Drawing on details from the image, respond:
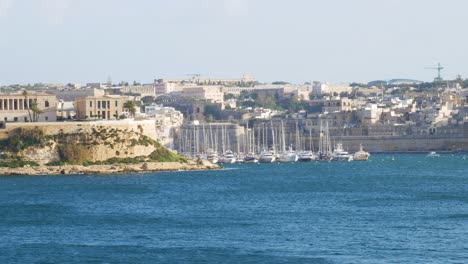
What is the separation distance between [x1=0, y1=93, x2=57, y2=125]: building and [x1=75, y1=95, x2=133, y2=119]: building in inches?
56.9

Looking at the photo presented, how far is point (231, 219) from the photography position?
4553 centimetres

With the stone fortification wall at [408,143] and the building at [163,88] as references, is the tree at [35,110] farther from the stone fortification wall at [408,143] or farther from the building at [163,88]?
the building at [163,88]

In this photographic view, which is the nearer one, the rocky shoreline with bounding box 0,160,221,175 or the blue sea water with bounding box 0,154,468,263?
the blue sea water with bounding box 0,154,468,263

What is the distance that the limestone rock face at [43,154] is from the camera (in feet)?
229

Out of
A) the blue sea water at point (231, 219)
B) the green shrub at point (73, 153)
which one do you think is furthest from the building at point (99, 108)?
the blue sea water at point (231, 219)

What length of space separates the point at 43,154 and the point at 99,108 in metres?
7.09

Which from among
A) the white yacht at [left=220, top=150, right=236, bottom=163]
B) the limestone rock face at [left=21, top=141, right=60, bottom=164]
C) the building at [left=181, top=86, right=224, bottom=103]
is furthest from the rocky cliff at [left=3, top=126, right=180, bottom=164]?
the building at [left=181, top=86, right=224, bottom=103]

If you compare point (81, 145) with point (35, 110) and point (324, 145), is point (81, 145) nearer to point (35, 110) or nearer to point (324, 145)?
point (35, 110)

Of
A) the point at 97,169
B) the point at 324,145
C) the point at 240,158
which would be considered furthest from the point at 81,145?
the point at 324,145

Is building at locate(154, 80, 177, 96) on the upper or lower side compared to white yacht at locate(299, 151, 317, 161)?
upper

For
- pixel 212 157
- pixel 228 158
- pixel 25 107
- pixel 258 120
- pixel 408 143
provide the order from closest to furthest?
pixel 25 107
pixel 212 157
pixel 228 158
pixel 408 143
pixel 258 120

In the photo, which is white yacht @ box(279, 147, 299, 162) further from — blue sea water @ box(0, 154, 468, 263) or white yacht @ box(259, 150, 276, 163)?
blue sea water @ box(0, 154, 468, 263)

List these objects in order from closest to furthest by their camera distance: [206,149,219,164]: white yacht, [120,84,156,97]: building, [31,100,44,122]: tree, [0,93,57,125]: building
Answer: [31,100,44,122]: tree
[0,93,57,125]: building
[206,149,219,164]: white yacht
[120,84,156,97]: building

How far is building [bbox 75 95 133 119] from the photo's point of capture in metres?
75.9
